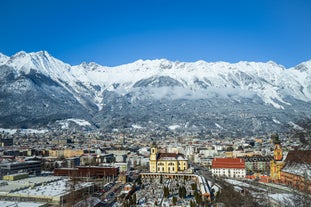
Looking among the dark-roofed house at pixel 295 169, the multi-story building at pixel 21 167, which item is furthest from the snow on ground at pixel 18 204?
the dark-roofed house at pixel 295 169

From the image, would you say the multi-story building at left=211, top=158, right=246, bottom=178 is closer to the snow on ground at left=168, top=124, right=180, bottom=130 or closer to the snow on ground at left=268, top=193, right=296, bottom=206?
the snow on ground at left=268, top=193, right=296, bottom=206

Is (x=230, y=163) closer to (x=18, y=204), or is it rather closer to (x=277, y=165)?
(x=277, y=165)

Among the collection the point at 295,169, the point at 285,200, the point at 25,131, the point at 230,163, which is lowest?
the point at 285,200

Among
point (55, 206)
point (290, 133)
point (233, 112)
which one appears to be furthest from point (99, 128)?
point (290, 133)

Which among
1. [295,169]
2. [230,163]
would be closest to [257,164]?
[230,163]

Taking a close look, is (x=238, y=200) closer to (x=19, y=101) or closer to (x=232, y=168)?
(x=232, y=168)

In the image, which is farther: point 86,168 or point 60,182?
point 86,168

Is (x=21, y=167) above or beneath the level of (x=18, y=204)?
above

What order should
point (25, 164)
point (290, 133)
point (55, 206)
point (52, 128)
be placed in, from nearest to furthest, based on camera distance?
point (290, 133), point (55, 206), point (25, 164), point (52, 128)

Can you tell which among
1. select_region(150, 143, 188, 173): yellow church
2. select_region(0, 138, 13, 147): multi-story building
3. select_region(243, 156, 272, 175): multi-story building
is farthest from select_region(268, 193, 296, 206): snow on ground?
select_region(0, 138, 13, 147): multi-story building
